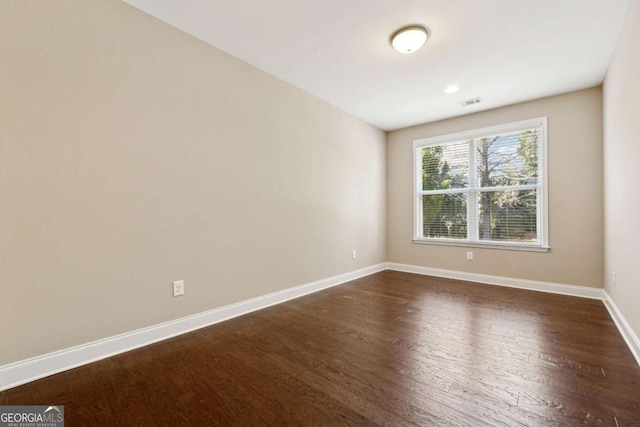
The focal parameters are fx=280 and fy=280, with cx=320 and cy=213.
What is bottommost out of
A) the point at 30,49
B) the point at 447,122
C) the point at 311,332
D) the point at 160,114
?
the point at 311,332

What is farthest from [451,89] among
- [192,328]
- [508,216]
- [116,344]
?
[116,344]

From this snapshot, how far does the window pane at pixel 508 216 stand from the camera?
3.74m

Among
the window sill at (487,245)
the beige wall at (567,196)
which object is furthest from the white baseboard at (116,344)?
the beige wall at (567,196)

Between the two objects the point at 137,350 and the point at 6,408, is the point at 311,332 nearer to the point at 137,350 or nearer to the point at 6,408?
the point at 137,350

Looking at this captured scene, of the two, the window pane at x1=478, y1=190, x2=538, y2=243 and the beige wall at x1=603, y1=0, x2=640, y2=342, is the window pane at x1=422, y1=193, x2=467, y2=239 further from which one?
the beige wall at x1=603, y1=0, x2=640, y2=342

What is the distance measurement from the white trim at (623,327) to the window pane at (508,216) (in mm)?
1009

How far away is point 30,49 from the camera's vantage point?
1.67 m

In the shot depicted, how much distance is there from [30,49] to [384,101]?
11.0 ft

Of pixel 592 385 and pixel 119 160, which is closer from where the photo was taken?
pixel 592 385

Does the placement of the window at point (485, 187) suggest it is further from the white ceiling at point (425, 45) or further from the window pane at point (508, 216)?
the white ceiling at point (425, 45)

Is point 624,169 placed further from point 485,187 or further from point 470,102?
point 470,102

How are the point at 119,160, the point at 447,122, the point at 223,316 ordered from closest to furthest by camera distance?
1. the point at 119,160
2. the point at 223,316
3. the point at 447,122

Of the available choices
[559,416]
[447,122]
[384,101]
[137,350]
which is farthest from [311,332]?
[447,122]

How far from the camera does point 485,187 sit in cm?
408
